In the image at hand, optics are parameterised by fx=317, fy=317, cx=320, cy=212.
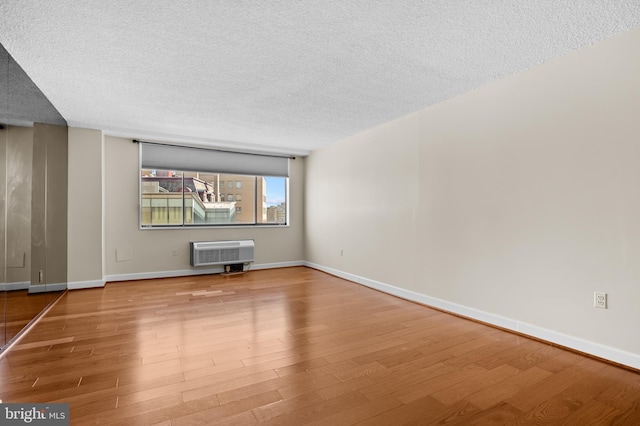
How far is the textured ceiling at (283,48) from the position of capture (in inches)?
78.2

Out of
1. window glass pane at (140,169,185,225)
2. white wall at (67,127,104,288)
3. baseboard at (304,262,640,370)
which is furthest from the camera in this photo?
window glass pane at (140,169,185,225)

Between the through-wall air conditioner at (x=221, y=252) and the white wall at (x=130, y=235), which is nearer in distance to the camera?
the white wall at (x=130, y=235)

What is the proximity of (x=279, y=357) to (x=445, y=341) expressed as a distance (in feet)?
4.69

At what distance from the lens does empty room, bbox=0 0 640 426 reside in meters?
1.95

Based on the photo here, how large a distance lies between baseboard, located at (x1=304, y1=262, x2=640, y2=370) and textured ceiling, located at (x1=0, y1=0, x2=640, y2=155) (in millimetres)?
2299

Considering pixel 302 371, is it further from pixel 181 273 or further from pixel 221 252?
pixel 181 273

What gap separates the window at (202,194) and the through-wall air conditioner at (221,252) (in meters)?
0.44

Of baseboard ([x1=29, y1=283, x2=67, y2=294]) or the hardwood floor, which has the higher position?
baseboard ([x1=29, y1=283, x2=67, y2=294])

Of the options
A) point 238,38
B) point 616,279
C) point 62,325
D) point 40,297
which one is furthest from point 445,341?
point 40,297

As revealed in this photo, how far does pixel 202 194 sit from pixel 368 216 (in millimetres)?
3375

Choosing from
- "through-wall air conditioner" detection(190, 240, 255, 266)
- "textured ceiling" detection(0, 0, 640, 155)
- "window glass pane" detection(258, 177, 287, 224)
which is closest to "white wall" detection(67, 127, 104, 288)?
"textured ceiling" detection(0, 0, 640, 155)

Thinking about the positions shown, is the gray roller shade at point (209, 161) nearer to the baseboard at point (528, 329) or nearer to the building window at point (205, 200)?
the building window at point (205, 200)

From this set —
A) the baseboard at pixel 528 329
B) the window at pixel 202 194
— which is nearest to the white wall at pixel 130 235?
the window at pixel 202 194

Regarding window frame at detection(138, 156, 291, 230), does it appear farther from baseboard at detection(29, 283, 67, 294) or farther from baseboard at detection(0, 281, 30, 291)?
baseboard at detection(0, 281, 30, 291)
